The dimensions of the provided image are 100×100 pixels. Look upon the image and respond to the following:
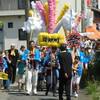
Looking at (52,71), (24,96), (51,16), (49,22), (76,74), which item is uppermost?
(51,16)

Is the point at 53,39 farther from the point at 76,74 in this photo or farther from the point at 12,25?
the point at 12,25

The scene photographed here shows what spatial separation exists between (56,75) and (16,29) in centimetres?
2309

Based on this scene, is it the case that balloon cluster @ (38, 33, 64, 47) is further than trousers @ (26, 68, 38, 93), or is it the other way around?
balloon cluster @ (38, 33, 64, 47)

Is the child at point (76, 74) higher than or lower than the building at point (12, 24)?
lower

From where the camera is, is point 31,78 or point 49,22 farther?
point 49,22

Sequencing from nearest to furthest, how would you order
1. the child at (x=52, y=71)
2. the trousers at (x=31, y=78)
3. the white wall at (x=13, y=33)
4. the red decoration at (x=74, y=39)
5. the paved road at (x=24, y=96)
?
the paved road at (x=24, y=96) < the child at (x=52, y=71) < the trousers at (x=31, y=78) < the red decoration at (x=74, y=39) < the white wall at (x=13, y=33)

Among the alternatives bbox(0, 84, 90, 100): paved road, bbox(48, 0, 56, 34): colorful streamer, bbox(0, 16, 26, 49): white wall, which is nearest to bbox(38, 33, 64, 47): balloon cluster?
bbox(48, 0, 56, 34): colorful streamer

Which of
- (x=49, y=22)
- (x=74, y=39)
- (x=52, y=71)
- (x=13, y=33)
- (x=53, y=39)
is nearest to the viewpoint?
(x=52, y=71)

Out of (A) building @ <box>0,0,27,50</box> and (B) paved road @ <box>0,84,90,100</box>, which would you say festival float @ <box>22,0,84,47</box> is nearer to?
(B) paved road @ <box>0,84,90,100</box>

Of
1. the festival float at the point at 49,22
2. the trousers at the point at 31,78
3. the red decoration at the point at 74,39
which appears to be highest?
the festival float at the point at 49,22

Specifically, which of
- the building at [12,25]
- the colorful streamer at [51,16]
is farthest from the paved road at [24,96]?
the building at [12,25]

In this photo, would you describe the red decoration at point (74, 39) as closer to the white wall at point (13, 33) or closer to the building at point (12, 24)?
the building at point (12, 24)

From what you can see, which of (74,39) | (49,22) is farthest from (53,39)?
(49,22)

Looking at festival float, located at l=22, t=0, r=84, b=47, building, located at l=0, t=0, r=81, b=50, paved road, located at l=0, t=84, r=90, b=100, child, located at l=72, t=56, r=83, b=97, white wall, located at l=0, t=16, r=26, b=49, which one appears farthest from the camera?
white wall, located at l=0, t=16, r=26, b=49
